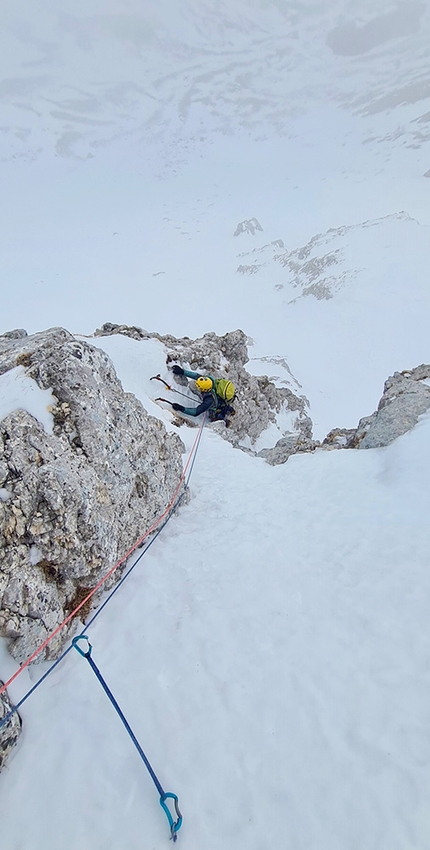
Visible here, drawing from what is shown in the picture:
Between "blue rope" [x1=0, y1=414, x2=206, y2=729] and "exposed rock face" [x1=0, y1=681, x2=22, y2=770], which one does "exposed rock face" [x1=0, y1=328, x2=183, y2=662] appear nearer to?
"blue rope" [x1=0, y1=414, x2=206, y2=729]

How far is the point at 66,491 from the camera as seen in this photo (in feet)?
15.8

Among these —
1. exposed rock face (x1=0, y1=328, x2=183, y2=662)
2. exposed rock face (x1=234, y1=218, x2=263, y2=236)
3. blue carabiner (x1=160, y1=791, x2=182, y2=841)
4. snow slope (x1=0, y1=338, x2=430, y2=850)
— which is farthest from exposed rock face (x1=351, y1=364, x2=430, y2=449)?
exposed rock face (x1=234, y1=218, x2=263, y2=236)

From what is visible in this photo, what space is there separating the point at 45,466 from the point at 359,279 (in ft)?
210

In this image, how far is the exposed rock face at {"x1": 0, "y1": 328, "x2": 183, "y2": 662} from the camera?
4.14m

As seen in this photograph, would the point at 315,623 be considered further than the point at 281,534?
Answer: No

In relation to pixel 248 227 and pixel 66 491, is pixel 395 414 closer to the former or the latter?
pixel 66 491

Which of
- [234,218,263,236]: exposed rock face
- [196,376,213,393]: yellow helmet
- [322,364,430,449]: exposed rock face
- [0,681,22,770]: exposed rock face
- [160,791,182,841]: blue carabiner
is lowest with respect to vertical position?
[160,791,182,841]: blue carabiner

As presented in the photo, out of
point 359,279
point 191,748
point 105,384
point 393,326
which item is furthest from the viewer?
point 359,279

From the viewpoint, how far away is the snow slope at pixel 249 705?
118 inches

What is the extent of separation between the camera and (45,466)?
473 cm

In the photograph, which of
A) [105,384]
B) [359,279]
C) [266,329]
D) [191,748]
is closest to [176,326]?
[266,329]

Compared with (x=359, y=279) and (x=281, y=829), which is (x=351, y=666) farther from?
(x=359, y=279)

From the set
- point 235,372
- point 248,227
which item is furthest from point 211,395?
point 248,227

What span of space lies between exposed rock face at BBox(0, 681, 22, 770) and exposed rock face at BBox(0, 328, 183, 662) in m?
0.45
